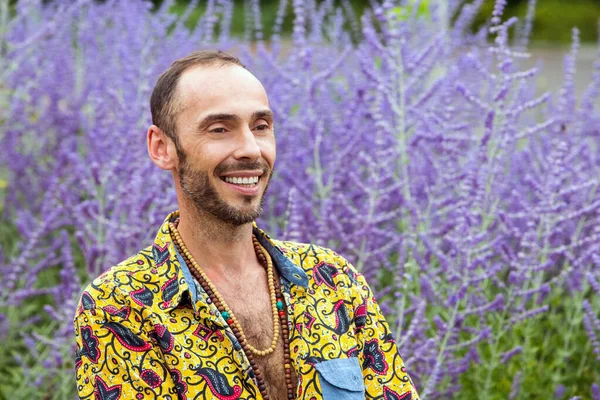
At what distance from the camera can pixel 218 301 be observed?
2.11m

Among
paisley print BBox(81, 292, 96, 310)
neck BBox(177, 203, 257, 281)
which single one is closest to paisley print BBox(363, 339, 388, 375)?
neck BBox(177, 203, 257, 281)

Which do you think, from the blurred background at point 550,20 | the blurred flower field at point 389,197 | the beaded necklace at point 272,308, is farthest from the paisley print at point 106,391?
the blurred background at point 550,20

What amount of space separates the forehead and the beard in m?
0.12

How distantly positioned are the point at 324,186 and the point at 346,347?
2159 millimetres

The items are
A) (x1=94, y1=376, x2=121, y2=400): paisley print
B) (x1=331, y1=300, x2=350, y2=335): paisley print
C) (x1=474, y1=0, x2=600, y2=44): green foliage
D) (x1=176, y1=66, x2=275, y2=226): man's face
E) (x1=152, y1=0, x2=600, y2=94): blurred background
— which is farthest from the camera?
(x1=474, y1=0, x2=600, y2=44): green foliage

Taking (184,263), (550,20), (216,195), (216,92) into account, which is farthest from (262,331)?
(550,20)

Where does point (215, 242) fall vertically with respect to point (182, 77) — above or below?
below

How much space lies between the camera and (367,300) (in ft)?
7.72

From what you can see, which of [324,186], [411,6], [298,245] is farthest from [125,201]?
[411,6]

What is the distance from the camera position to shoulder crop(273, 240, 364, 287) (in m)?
2.31

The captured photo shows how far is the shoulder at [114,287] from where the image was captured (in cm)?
201

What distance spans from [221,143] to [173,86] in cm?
19

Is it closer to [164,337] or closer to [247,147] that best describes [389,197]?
[247,147]

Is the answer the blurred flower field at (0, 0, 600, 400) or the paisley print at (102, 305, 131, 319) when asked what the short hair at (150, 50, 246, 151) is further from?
the blurred flower field at (0, 0, 600, 400)
